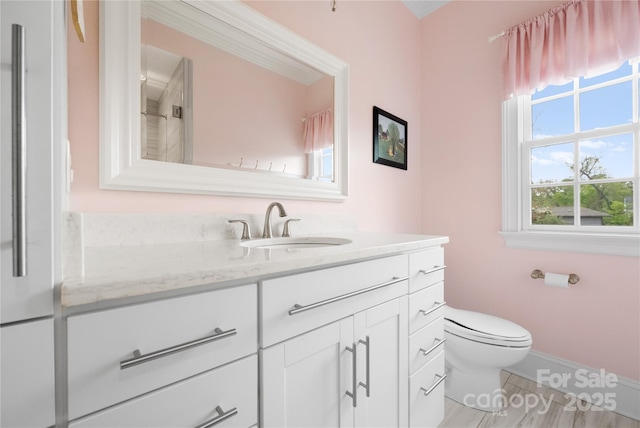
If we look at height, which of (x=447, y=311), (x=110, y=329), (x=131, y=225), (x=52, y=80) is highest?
(x=52, y=80)

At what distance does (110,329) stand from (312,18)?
1689mm

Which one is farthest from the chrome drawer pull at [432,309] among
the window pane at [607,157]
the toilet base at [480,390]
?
the window pane at [607,157]

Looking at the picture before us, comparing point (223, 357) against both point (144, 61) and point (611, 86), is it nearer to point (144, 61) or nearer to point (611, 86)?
point (144, 61)

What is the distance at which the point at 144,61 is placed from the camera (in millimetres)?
987

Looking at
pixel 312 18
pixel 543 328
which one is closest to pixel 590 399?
pixel 543 328

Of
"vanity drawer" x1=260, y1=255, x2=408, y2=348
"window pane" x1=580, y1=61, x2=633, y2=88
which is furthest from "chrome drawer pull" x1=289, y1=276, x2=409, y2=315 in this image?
"window pane" x1=580, y1=61, x2=633, y2=88

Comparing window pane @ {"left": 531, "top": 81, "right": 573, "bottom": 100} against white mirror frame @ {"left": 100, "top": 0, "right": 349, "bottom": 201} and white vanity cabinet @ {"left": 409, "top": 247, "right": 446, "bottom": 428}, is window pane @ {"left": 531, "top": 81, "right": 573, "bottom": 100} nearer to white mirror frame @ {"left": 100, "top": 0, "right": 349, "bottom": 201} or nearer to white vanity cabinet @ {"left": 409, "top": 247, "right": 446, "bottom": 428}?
white vanity cabinet @ {"left": 409, "top": 247, "right": 446, "bottom": 428}

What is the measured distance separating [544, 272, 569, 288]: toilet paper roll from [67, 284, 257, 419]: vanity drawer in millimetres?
1853

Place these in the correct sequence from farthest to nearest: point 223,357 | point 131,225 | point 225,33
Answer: point 225,33 < point 131,225 < point 223,357

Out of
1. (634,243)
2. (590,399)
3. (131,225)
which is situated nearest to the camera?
(131,225)

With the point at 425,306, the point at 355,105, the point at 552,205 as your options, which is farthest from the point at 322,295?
the point at 552,205

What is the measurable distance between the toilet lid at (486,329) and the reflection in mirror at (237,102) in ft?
3.69

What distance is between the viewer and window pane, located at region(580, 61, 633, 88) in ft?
5.05

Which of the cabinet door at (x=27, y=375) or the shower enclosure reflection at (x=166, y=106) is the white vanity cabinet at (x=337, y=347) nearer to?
the cabinet door at (x=27, y=375)
